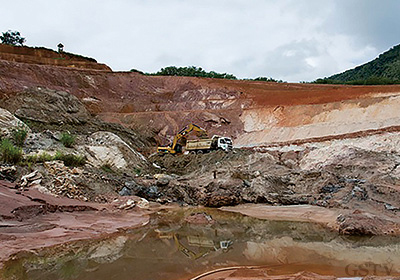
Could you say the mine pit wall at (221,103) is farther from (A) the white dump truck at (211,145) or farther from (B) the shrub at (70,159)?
(B) the shrub at (70,159)

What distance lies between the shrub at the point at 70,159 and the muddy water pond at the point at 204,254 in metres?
6.76

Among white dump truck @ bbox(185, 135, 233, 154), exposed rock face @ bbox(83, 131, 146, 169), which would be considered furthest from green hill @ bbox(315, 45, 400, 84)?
exposed rock face @ bbox(83, 131, 146, 169)

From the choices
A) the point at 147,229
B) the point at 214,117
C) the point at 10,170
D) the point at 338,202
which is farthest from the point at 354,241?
the point at 214,117

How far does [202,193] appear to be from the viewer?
47.4 feet

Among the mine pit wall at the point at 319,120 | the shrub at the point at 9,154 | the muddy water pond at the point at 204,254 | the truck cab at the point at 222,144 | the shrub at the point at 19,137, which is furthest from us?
the mine pit wall at the point at 319,120

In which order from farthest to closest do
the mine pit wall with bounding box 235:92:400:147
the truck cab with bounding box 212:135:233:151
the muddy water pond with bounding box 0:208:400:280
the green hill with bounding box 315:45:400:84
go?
1. the green hill with bounding box 315:45:400:84
2. the mine pit wall with bounding box 235:92:400:147
3. the truck cab with bounding box 212:135:233:151
4. the muddy water pond with bounding box 0:208:400:280

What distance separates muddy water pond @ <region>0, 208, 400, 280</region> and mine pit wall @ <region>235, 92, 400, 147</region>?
14.7 m

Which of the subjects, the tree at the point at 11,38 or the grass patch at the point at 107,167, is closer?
the grass patch at the point at 107,167

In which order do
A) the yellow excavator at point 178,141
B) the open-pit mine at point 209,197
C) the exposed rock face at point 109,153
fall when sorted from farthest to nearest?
the yellow excavator at point 178,141 → the exposed rock face at point 109,153 → the open-pit mine at point 209,197

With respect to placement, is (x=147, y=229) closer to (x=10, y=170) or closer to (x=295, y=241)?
(x=295, y=241)

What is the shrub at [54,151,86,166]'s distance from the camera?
14866 millimetres

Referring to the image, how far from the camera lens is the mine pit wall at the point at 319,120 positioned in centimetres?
2355

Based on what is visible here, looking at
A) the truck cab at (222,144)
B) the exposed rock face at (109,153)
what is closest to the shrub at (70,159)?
the exposed rock face at (109,153)

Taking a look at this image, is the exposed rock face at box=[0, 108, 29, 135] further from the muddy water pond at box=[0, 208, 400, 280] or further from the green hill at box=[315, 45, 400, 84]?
the green hill at box=[315, 45, 400, 84]
